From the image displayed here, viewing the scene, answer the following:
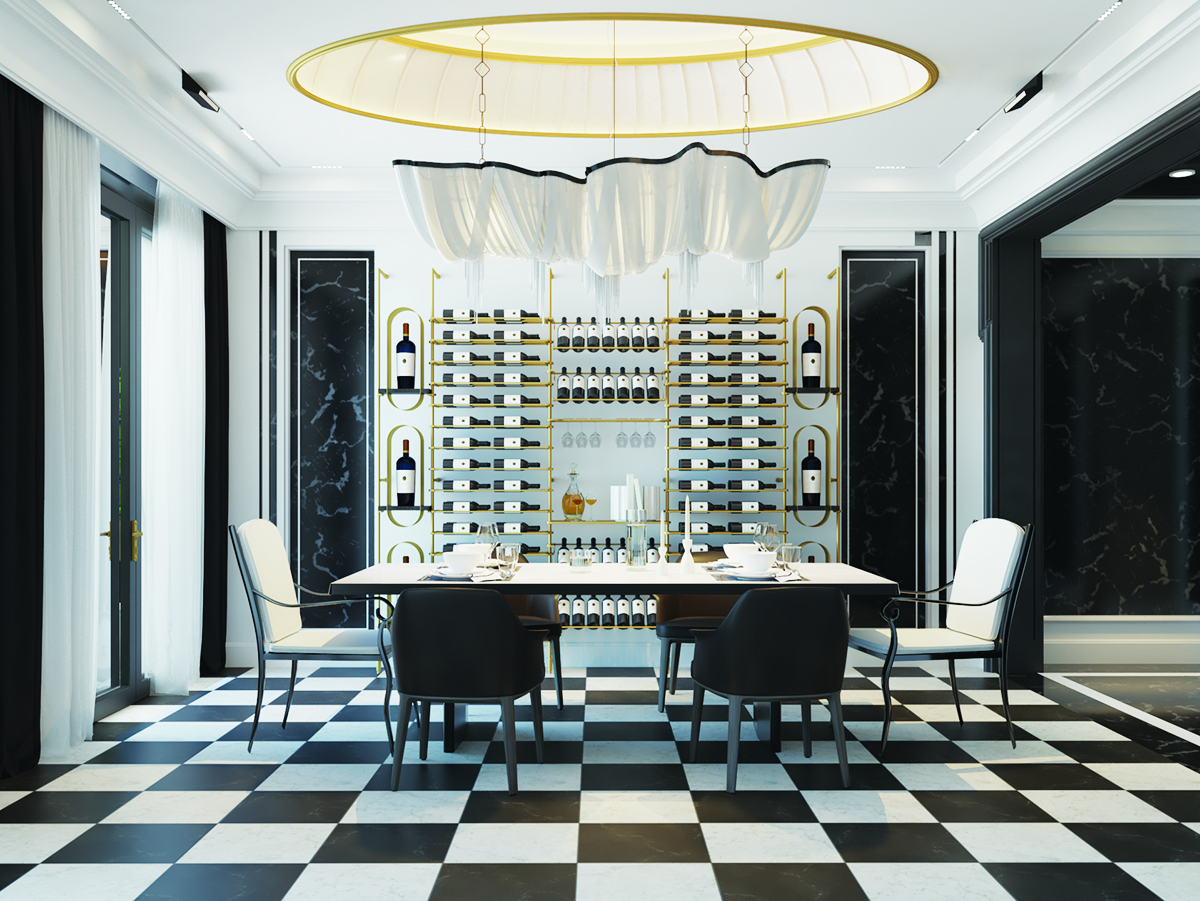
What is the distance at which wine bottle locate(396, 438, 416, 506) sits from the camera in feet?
18.1

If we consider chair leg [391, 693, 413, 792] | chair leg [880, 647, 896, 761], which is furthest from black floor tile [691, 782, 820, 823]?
chair leg [391, 693, 413, 792]

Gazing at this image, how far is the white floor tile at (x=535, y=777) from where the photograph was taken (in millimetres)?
3330

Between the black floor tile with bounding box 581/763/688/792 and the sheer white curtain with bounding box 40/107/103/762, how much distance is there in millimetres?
2283

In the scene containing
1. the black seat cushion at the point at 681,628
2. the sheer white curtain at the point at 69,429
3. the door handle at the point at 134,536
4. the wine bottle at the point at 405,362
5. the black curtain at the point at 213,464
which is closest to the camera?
the sheer white curtain at the point at 69,429

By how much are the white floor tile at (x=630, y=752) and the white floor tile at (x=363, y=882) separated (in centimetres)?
113

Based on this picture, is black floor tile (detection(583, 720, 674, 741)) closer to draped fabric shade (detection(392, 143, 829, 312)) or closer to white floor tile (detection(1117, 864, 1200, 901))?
white floor tile (detection(1117, 864, 1200, 901))

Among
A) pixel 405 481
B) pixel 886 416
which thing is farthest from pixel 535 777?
pixel 886 416

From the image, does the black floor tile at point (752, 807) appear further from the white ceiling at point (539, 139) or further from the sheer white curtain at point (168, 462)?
the sheer white curtain at point (168, 462)

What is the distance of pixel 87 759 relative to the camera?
3.67 m

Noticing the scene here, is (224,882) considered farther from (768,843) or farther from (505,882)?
(768,843)

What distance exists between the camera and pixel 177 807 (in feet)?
10.3

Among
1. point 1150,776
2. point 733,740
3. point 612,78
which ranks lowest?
point 1150,776

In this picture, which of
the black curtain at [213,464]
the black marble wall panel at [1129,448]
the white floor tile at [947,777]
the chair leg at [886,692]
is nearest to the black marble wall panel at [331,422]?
the black curtain at [213,464]

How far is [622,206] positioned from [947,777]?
262 cm
